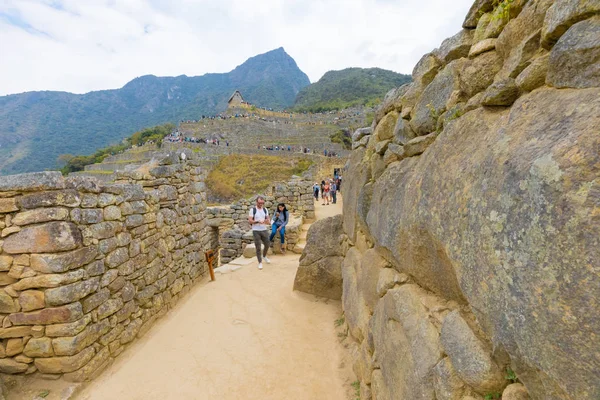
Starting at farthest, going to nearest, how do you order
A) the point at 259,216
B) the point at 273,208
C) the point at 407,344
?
the point at 273,208 → the point at 259,216 → the point at 407,344

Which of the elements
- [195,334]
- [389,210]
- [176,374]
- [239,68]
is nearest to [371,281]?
[389,210]

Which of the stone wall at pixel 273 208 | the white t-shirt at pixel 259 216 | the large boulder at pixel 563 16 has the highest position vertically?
the large boulder at pixel 563 16

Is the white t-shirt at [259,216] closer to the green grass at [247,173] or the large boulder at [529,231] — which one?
the large boulder at [529,231]

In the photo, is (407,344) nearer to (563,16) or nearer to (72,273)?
(563,16)

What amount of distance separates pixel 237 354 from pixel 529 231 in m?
4.36

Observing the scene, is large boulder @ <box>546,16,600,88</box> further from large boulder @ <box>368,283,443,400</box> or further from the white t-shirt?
the white t-shirt

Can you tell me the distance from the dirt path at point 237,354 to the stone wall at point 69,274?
0.47 meters

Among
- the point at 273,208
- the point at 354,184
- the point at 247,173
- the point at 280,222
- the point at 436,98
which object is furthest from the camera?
the point at 247,173

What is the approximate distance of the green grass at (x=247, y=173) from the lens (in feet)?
105

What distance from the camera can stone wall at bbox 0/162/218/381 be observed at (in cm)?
346

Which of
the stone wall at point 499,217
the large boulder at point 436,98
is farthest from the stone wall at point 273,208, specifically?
the stone wall at point 499,217

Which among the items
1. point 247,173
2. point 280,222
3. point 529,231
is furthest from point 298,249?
point 247,173

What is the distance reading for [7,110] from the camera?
4754 inches

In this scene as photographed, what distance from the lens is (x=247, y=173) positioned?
35.0 meters
